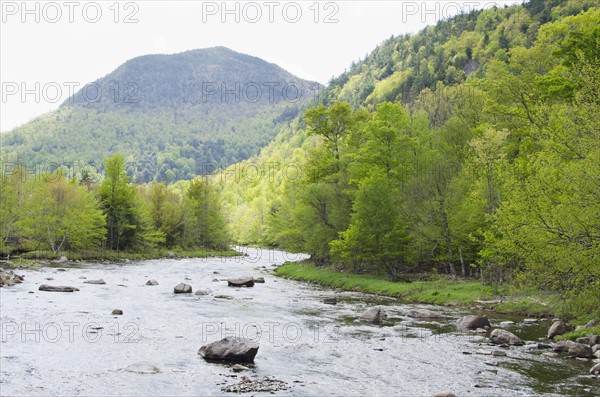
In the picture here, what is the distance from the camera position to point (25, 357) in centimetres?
1958

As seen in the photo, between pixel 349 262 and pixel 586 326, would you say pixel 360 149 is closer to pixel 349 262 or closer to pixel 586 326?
pixel 349 262

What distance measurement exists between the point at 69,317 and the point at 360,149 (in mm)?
34514

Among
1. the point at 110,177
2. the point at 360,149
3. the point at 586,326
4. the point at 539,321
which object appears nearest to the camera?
the point at 586,326

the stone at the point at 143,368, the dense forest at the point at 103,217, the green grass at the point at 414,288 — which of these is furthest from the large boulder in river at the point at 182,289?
the dense forest at the point at 103,217

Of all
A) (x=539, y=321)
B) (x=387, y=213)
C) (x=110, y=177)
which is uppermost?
(x=110, y=177)

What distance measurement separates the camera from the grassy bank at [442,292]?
33.4 metres

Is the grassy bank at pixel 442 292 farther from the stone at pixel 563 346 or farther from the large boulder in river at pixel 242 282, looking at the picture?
the large boulder in river at pixel 242 282

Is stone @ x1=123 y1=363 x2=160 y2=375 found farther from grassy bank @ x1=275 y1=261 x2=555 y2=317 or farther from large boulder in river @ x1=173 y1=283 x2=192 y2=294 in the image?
large boulder in river @ x1=173 y1=283 x2=192 y2=294

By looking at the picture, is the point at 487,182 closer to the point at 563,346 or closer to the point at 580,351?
the point at 563,346

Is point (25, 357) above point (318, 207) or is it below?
below

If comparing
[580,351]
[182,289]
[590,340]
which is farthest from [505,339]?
[182,289]

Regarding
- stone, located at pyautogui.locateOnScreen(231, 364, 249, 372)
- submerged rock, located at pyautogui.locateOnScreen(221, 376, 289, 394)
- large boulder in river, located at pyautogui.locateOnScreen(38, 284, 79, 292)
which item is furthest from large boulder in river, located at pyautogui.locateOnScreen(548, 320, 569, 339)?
large boulder in river, located at pyautogui.locateOnScreen(38, 284, 79, 292)

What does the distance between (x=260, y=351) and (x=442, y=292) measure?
21.8 metres

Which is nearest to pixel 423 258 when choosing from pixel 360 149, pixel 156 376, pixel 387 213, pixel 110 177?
pixel 387 213
